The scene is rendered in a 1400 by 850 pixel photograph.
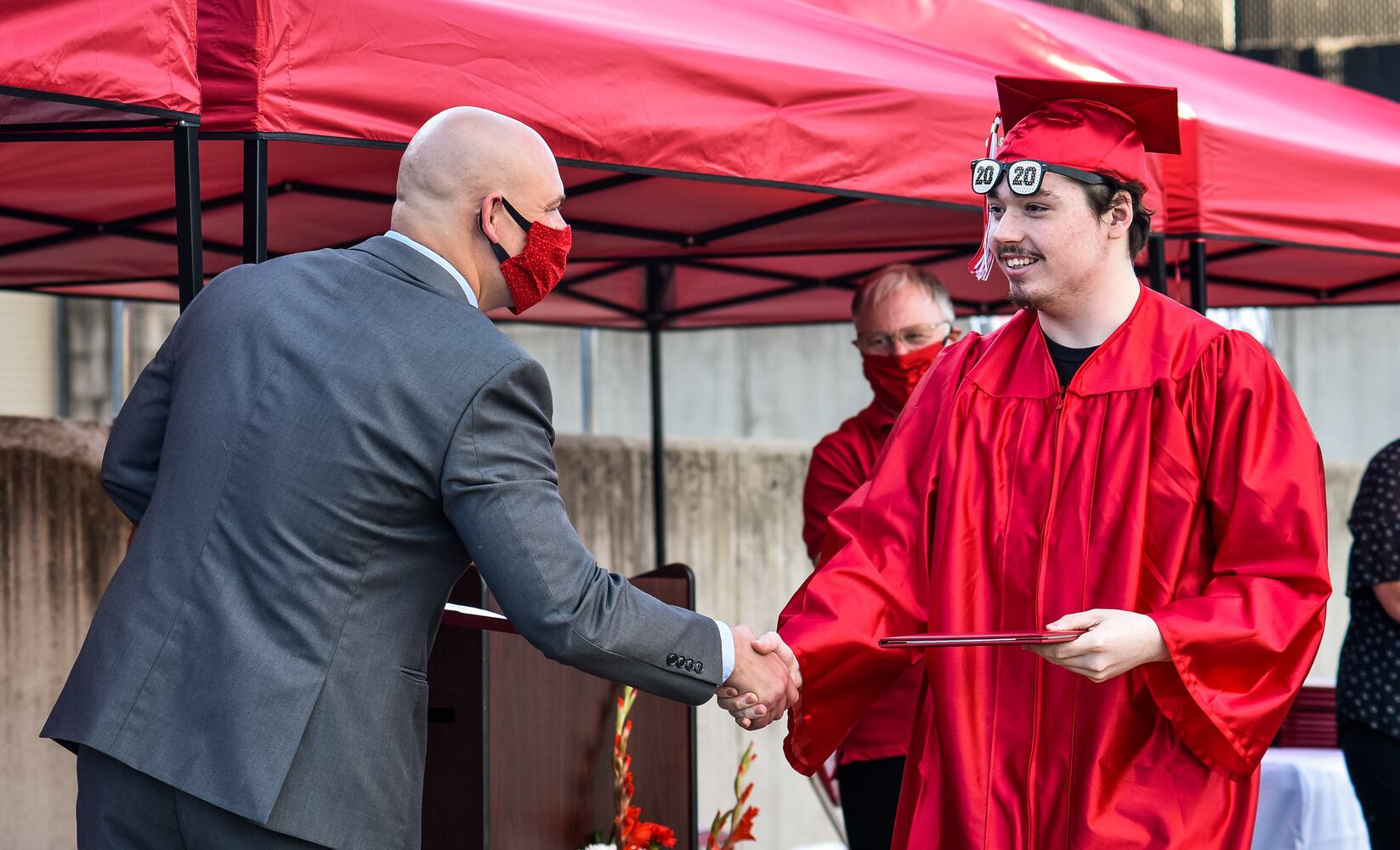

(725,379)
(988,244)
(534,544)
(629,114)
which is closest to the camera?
(534,544)

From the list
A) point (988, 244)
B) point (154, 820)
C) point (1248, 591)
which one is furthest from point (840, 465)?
point (154, 820)

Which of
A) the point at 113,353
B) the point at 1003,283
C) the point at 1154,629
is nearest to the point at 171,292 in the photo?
the point at 113,353

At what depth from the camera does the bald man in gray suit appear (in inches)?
81.6

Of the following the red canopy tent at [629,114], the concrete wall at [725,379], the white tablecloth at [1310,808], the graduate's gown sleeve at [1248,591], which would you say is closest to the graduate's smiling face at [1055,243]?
the graduate's gown sleeve at [1248,591]

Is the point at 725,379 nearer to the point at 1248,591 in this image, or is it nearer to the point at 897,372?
the point at 897,372

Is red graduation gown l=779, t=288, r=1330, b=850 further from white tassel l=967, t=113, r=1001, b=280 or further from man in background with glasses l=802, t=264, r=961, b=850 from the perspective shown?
man in background with glasses l=802, t=264, r=961, b=850

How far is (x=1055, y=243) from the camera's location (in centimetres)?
251

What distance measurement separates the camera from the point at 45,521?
5.22 metres

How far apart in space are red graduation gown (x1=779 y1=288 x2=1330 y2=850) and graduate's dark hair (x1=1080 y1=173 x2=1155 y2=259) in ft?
0.40

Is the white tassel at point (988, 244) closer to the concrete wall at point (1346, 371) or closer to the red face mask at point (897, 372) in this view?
the red face mask at point (897, 372)

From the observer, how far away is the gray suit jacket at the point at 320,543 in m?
2.07

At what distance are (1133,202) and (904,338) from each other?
1522mm

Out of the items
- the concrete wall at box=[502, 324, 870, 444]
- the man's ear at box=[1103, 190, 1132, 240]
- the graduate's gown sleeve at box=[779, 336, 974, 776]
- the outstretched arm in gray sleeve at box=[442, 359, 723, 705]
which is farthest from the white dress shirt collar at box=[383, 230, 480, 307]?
the concrete wall at box=[502, 324, 870, 444]

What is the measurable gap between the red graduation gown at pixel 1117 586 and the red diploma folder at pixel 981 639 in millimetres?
124
